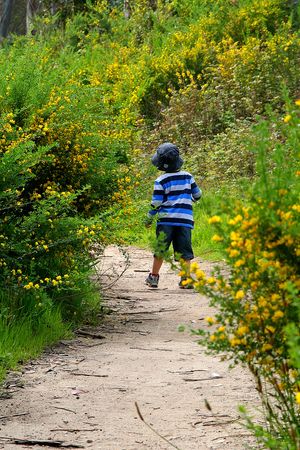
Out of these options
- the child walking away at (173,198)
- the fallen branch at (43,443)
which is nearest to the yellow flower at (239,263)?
the fallen branch at (43,443)

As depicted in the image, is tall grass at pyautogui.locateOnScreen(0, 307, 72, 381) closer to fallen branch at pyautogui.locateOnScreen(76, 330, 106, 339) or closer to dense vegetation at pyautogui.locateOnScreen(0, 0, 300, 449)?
dense vegetation at pyautogui.locateOnScreen(0, 0, 300, 449)

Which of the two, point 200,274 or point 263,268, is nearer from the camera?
point 263,268

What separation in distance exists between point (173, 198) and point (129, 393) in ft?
14.9

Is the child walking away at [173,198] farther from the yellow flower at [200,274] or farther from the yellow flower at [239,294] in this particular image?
the yellow flower at [239,294]

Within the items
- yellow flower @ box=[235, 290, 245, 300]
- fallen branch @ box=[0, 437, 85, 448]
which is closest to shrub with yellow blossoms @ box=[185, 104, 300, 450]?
yellow flower @ box=[235, 290, 245, 300]

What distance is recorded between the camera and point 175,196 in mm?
10555

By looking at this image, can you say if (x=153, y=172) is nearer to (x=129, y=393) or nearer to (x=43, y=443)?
(x=129, y=393)

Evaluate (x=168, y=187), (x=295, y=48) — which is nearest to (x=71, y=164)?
(x=168, y=187)

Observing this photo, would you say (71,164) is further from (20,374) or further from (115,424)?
(115,424)

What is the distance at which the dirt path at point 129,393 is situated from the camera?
532 cm

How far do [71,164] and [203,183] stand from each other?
23.8 ft

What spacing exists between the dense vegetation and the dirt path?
31cm

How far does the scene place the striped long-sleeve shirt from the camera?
34.6 ft

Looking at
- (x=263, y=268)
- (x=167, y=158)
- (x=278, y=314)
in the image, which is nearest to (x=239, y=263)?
(x=263, y=268)
